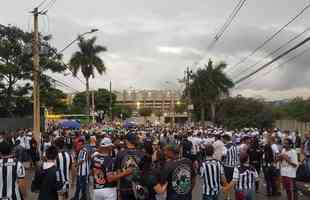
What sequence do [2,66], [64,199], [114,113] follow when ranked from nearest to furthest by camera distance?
1. [64,199]
2. [2,66]
3. [114,113]

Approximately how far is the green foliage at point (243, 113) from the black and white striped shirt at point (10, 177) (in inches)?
1900

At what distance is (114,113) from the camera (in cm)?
13962

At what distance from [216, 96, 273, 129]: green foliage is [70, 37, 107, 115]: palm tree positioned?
619 inches

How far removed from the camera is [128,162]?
810 cm

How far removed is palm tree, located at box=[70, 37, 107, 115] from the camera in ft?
200

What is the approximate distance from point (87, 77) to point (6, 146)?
5399 cm

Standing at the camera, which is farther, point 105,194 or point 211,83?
point 211,83

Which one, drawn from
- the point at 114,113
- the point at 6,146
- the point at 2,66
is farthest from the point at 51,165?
the point at 114,113

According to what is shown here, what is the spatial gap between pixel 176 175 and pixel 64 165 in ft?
12.0

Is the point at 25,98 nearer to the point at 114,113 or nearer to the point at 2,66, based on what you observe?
the point at 2,66

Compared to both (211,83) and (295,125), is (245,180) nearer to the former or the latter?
(295,125)

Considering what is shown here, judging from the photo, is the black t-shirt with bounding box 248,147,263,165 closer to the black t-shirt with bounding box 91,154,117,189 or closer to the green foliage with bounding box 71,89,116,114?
the black t-shirt with bounding box 91,154,117,189

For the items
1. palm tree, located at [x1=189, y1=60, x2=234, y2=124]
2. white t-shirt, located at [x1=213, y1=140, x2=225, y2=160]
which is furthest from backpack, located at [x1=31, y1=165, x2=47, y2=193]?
palm tree, located at [x1=189, y1=60, x2=234, y2=124]

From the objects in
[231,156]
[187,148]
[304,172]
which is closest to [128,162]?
[304,172]
